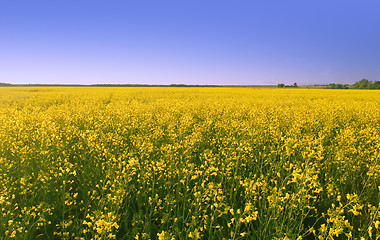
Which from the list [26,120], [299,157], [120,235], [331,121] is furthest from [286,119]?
[26,120]

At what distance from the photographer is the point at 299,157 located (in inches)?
183

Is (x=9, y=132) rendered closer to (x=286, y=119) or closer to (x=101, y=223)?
(x=101, y=223)

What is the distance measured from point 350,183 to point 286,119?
11.6 feet

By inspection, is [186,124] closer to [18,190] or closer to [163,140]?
[163,140]

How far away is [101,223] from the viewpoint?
1.93 metres

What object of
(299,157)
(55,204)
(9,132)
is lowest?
(55,204)

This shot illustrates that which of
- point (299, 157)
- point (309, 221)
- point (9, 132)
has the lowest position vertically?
point (309, 221)

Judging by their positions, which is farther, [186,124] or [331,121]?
[331,121]

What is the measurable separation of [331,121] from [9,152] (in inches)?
374

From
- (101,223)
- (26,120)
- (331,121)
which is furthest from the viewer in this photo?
(331,121)

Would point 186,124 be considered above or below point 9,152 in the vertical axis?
above

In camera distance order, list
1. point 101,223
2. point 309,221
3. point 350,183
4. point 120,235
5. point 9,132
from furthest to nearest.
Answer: point 9,132 < point 350,183 < point 309,221 < point 120,235 < point 101,223

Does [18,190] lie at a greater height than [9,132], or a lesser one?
lesser

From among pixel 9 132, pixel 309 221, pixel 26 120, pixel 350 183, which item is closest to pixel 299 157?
pixel 350 183
